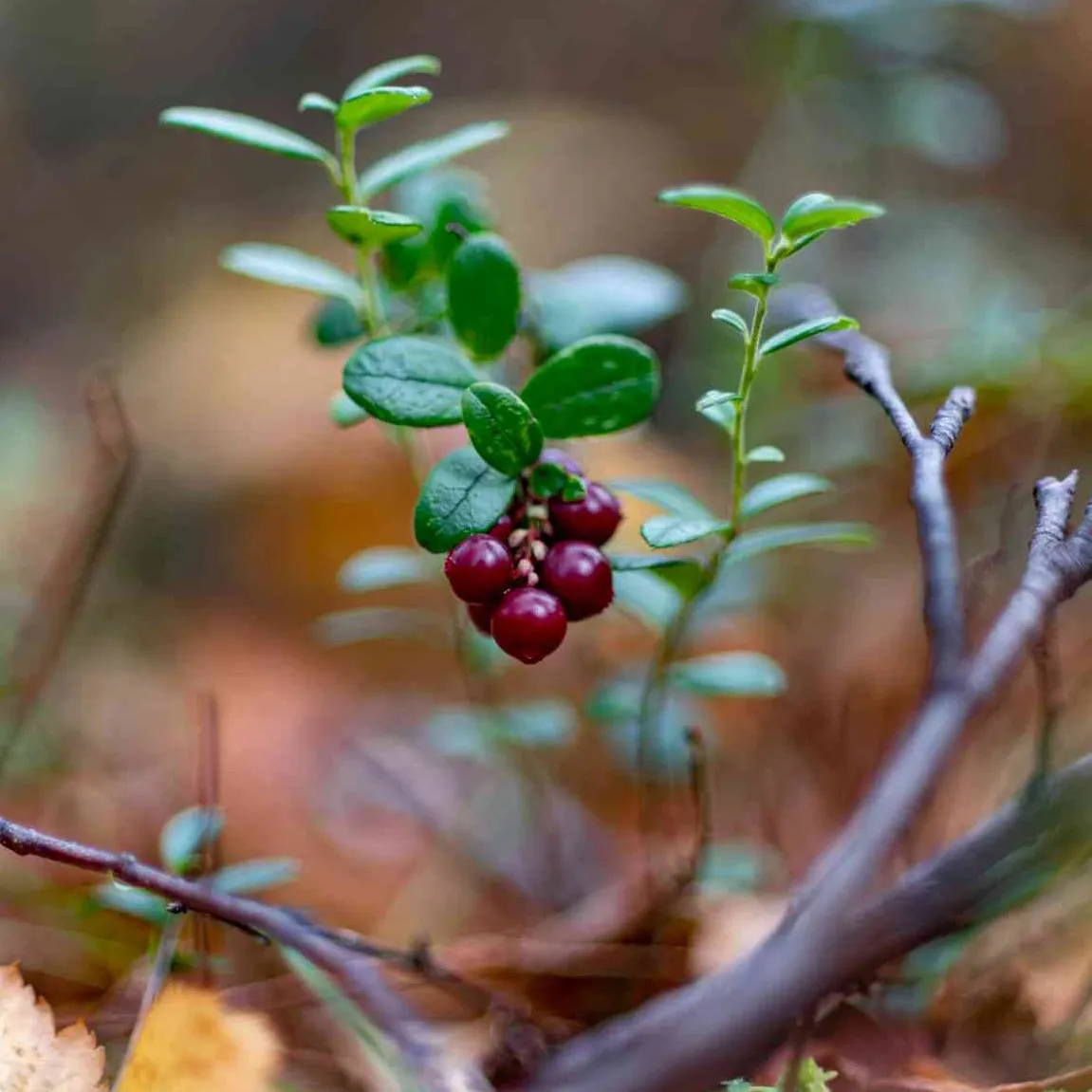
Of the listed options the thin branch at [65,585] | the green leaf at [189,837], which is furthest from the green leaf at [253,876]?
the thin branch at [65,585]

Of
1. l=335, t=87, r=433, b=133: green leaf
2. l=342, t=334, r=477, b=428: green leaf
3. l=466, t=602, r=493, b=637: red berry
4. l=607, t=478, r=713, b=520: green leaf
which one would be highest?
l=335, t=87, r=433, b=133: green leaf

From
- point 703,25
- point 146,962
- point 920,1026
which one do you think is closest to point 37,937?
point 146,962

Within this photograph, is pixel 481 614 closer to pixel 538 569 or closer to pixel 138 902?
pixel 538 569

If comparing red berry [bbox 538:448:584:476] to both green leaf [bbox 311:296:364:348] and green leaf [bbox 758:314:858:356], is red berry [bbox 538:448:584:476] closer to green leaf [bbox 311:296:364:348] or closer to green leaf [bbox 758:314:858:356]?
Result: green leaf [bbox 758:314:858:356]

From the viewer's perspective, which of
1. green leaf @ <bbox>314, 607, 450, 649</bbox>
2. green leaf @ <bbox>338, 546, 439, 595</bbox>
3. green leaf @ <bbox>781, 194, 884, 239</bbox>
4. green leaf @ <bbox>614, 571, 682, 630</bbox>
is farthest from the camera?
green leaf @ <bbox>314, 607, 450, 649</bbox>

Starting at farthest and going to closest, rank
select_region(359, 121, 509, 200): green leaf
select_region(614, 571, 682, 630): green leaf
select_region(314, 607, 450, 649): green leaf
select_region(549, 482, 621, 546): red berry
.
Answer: select_region(314, 607, 450, 649): green leaf < select_region(614, 571, 682, 630): green leaf < select_region(359, 121, 509, 200): green leaf < select_region(549, 482, 621, 546): red berry

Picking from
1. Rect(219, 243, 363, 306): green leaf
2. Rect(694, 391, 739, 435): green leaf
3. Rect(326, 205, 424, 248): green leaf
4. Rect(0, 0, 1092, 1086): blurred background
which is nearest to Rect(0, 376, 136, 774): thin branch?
Rect(0, 0, 1092, 1086): blurred background

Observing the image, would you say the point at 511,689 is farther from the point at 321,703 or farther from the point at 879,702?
the point at 879,702

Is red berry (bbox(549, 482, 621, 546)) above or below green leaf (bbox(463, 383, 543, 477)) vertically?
below
